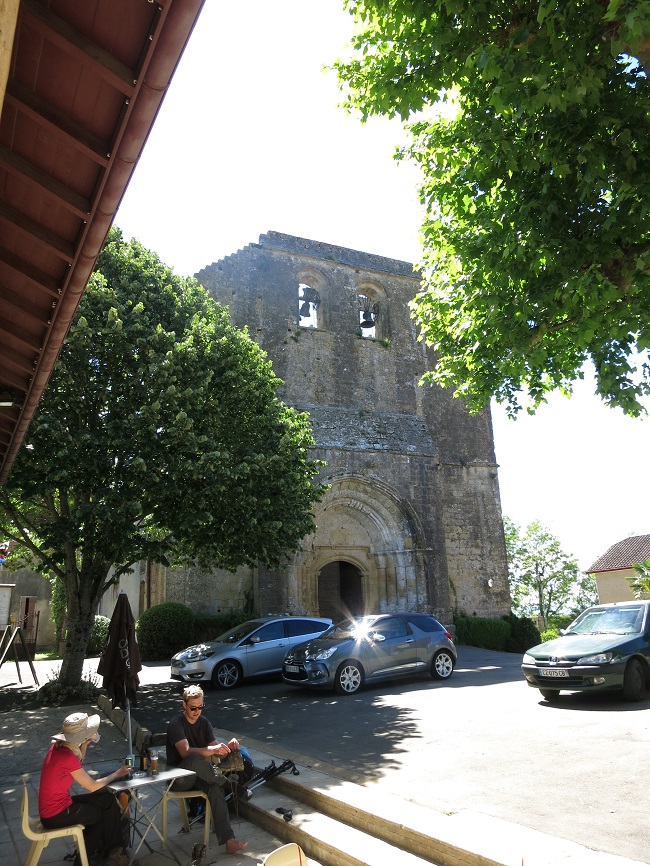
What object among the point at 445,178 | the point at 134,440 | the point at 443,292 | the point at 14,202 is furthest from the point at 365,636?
the point at 14,202

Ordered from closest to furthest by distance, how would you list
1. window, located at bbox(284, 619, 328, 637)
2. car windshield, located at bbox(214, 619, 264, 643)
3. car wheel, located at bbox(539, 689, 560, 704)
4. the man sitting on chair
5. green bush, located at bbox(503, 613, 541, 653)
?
the man sitting on chair, car wheel, located at bbox(539, 689, 560, 704), car windshield, located at bbox(214, 619, 264, 643), window, located at bbox(284, 619, 328, 637), green bush, located at bbox(503, 613, 541, 653)

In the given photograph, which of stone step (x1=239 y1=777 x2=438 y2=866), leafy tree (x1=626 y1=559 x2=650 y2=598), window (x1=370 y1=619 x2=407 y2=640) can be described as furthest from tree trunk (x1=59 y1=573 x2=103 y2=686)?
leafy tree (x1=626 y1=559 x2=650 y2=598)

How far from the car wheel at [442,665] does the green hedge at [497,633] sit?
29.5 ft

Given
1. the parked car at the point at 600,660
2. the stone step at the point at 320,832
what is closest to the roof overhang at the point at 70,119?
the stone step at the point at 320,832

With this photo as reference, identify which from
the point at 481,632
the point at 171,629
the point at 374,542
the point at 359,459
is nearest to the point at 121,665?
the point at 171,629

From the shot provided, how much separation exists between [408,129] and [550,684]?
862 centimetres

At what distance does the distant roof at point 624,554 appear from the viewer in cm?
4026

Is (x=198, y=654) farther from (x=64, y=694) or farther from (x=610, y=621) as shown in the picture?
(x=610, y=621)

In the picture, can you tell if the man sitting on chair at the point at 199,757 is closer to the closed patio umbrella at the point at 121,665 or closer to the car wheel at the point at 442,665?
the closed patio umbrella at the point at 121,665

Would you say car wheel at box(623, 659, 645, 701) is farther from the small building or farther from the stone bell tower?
the small building

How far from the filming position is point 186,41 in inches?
107

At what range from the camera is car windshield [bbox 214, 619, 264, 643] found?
44.8 ft

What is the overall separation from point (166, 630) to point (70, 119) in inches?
633

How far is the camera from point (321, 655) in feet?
37.1
